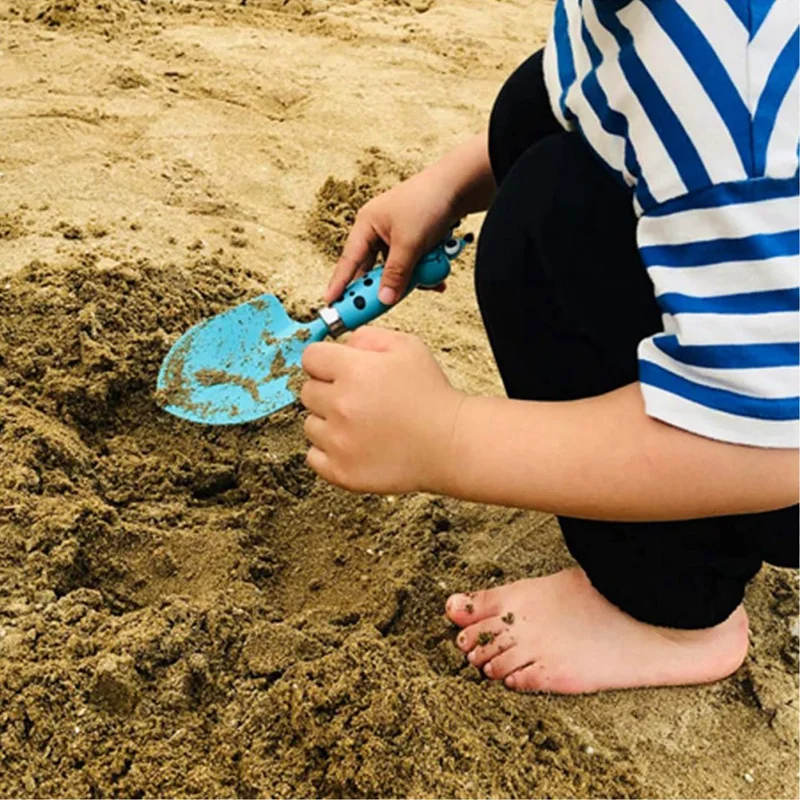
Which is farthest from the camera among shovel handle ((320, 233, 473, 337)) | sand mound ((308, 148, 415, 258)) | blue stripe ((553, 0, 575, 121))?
sand mound ((308, 148, 415, 258))

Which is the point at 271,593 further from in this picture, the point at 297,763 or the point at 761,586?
the point at 761,586

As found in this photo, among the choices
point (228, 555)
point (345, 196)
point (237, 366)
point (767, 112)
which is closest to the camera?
point (767, 112)

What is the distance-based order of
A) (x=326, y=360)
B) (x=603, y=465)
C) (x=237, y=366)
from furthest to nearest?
(x=237, y=366) → (x=326, y=360) → (x=603, y=465)

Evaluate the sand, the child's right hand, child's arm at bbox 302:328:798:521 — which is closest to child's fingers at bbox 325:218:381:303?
the child's right hand

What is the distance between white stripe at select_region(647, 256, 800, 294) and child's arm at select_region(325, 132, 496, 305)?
20.6 inches

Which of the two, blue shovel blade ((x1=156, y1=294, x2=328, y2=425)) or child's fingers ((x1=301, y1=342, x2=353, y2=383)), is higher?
child's fingers ((x1=301, y1=342, x2=353, y2=383))

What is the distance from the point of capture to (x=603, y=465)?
Result: 85cm

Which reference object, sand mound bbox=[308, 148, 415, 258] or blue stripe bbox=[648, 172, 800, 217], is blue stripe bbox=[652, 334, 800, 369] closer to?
blue stripe bbox=[648, 172, 800, 217]

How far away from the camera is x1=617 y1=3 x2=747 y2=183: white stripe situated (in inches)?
29.0

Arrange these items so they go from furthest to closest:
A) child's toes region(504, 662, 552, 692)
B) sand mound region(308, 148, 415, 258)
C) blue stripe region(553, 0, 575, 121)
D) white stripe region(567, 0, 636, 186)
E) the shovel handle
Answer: sand mound region(308, 148, 415, 258)
the shovel handle
child's toes region(504, 662, 552, 692)
blue stripe region(553, 0, 575, 121)
white stripe region(567, 0, 636, 186)

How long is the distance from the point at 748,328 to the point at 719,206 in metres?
0.09

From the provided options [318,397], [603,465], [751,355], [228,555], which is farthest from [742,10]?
Answer: [228,555]

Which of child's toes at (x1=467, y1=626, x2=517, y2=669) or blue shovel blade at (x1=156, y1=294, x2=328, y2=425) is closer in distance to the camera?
child's toes at (x1=467, y1=626, x2=517, y2=669)

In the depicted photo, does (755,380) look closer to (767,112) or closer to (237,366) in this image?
(767,112)
